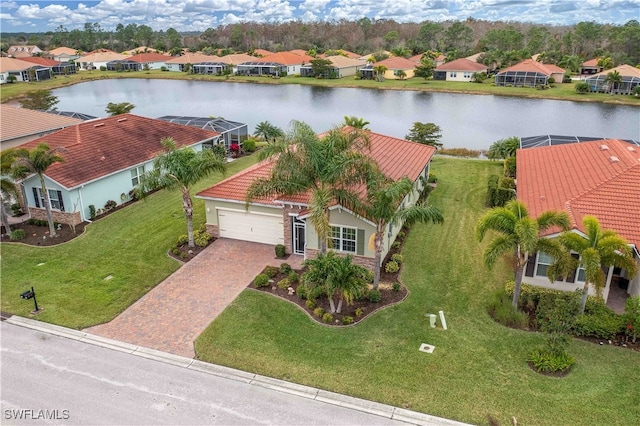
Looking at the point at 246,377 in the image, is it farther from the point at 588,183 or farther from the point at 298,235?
the point at 588,183

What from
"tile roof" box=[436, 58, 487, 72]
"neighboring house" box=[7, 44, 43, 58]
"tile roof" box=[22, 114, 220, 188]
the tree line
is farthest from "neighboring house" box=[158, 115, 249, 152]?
"neighboring house" box=[7, 44, 43, 58]

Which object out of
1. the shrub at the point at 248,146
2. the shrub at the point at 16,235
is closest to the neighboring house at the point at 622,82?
the shrub at the point at 248,146

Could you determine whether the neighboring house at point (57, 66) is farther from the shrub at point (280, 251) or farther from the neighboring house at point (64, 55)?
the shrub at point (280, 251)

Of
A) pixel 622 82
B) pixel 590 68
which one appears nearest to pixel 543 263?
pixel 622 82

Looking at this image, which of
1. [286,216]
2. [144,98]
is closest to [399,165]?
[286,216]

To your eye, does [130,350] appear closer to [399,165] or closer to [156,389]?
[156,389]

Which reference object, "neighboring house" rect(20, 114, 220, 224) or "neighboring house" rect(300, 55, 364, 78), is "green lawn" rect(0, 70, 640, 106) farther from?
"neighboring house" rect(20, 114, 220, 224)
